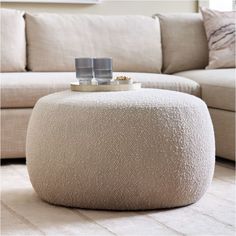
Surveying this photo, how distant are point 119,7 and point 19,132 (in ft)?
5.75

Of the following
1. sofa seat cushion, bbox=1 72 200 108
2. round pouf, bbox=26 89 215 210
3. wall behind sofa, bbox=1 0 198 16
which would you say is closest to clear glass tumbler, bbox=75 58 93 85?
round pouf, bbox=26 89 215 210

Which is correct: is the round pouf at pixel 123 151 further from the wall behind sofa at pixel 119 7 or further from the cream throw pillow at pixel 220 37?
the wall behind sofa at pixel 119 7

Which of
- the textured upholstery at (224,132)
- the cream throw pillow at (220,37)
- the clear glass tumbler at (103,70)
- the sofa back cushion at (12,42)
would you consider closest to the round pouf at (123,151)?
the clear glass tumbler at (103,70)

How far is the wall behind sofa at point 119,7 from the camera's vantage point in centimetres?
465

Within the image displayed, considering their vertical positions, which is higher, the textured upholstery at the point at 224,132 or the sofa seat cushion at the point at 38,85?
the sofa seat cushion at the point at 38,85

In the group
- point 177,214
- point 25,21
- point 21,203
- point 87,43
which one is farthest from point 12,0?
point 177,214

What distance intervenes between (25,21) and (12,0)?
431mm

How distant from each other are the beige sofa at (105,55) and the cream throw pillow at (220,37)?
0.13 m

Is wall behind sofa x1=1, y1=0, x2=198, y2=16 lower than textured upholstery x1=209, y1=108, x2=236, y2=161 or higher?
higher

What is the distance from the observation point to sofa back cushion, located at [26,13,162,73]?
412 cm

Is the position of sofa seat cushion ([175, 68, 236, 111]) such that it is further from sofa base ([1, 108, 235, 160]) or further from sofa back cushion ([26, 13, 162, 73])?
sofa back cushion ([26, 13, 162, 73])

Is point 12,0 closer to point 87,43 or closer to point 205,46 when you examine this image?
point 87,43

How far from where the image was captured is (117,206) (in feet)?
8.02

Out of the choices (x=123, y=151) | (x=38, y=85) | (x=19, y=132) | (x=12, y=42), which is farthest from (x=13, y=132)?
(x=123, y=151)
